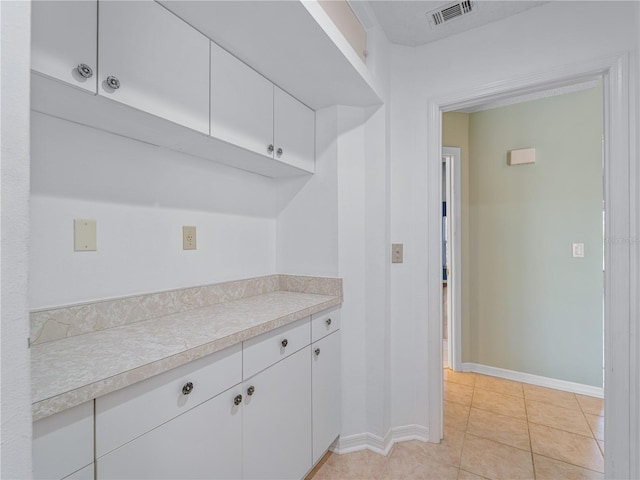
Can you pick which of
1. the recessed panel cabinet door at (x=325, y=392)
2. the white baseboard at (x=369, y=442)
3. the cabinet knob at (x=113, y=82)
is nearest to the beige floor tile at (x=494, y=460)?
the white baseboard at (x=369, y=442)

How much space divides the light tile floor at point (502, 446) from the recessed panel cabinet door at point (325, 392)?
6.9 inches

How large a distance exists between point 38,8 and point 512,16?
6.78ft

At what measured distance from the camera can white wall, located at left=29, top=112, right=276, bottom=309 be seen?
1007 millimetres

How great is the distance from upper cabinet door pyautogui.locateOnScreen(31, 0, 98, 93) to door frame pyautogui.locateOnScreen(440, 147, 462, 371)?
8.68 ft

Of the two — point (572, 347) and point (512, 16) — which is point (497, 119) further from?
point (572, 347)

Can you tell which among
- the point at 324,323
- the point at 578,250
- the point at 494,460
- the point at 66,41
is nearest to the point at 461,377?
the point at 494,460

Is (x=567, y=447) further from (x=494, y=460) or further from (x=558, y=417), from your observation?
(x=494, y=460)

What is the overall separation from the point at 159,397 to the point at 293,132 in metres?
1.35

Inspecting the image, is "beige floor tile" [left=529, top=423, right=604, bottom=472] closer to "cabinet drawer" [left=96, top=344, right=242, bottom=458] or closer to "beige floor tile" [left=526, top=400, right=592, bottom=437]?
"beige floor tile" [left=526, top=400, right=592, bottom=437]

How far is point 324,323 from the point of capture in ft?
5.42

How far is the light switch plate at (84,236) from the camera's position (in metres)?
1.08

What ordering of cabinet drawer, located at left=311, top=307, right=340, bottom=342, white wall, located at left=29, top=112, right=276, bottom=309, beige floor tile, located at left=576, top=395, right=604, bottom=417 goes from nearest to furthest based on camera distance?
Result: white wall, located at left=29, top=112, right=276, bottom=309 → cabinet drawer, located at left=311, top=307, right=340, bottom=342 → beige floor tile, located at left=576, top=395, right=604, bottom=417

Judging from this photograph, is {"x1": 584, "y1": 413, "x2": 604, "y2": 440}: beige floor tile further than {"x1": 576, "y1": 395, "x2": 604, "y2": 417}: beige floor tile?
No

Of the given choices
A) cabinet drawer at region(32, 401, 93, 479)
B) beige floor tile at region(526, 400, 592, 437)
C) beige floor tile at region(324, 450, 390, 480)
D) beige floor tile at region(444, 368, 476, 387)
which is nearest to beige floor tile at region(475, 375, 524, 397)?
beige floor tile at region(444, 368, 476, 387)
